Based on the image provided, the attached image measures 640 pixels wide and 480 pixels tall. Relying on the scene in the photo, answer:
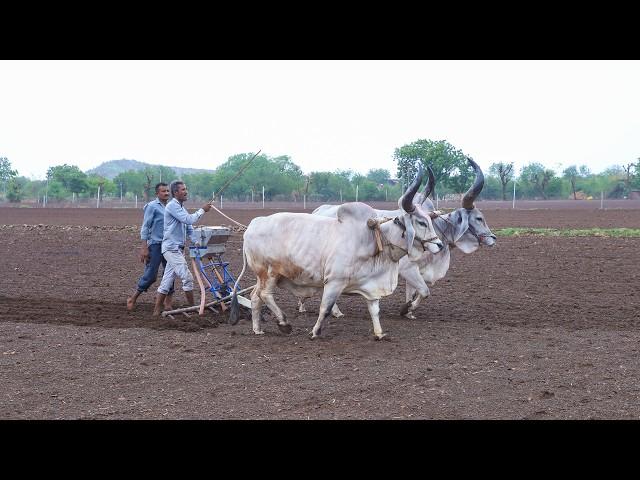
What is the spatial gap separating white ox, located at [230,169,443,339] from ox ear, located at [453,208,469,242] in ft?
5.82

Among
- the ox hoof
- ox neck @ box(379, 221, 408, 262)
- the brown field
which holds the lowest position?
the brown field

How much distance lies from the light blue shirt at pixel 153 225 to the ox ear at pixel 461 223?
172 inches

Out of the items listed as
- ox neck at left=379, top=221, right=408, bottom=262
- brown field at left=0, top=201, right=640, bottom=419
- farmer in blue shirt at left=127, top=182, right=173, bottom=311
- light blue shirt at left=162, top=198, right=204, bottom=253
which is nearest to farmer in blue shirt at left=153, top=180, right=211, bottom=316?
light blue shirt at left=162, top=198, right=204, bottom=253

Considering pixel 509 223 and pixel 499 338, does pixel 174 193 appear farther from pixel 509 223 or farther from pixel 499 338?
pixel 509 223

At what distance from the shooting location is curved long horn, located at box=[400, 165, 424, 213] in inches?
349

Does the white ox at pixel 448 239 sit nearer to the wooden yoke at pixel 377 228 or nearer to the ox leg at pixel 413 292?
the ox leg at pixel 413 292

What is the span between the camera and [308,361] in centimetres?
803

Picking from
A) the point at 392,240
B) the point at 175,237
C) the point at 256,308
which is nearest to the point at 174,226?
the point at 175,237

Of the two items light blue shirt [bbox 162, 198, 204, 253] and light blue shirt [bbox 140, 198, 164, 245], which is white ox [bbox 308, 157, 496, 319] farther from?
light blue shirt [bbox 140, 198, 164, 245]

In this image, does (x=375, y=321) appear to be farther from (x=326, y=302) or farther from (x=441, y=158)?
(x=441, y=158)

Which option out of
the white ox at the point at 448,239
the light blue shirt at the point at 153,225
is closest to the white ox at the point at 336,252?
the white ox at the point at 448,239

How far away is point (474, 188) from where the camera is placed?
10562 millimetres

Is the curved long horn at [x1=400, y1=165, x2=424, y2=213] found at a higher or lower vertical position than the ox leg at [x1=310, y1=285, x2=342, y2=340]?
higher

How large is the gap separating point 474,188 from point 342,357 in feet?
12.1
